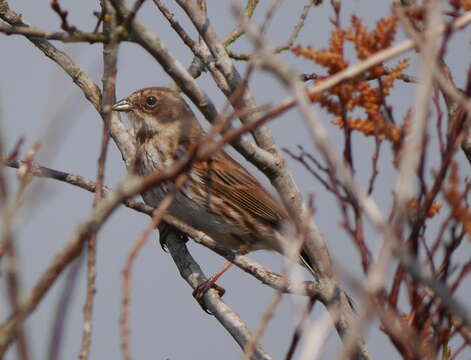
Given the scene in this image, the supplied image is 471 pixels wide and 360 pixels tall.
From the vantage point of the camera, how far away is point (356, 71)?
2041 millimetres

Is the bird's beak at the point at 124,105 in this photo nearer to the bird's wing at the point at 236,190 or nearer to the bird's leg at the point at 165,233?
the bird's wing at the point at 236,190

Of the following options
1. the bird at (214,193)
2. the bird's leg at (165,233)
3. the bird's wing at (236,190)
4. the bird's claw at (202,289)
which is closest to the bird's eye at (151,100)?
the bird at (214,193)

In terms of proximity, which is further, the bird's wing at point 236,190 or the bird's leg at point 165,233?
the bird's wing at point 236,190

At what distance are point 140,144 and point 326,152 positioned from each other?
4769 millimetres

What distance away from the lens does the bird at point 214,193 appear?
610 cm

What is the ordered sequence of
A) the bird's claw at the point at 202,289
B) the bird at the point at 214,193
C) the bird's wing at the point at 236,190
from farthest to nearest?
the bird's wing at the point at 236,190
the bird at the point at 214,193
the bird's claw at the point at 202,289

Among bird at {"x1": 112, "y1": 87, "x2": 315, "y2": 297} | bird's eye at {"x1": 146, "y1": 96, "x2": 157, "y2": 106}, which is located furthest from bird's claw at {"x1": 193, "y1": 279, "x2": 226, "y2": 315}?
bird's eye at {"x1": 146, "y1": 96, "x2": 157, "y2": 106}

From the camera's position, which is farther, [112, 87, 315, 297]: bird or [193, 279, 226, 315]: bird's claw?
[112, 87, 315, 297]: bird

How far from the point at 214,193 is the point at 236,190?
0.18 metres

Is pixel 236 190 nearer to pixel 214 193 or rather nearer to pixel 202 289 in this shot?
pixel 214 193

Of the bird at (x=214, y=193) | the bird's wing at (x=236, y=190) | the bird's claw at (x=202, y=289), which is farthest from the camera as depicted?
the bird's wing at (x=236, y=190)

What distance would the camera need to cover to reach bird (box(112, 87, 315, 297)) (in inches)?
240

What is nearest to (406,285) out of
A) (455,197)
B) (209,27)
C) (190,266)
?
(455,197)

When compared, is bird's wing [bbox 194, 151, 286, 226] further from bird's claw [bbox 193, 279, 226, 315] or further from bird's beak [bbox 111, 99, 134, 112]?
bird's claw [bbox 193, 279, 226, 315]
